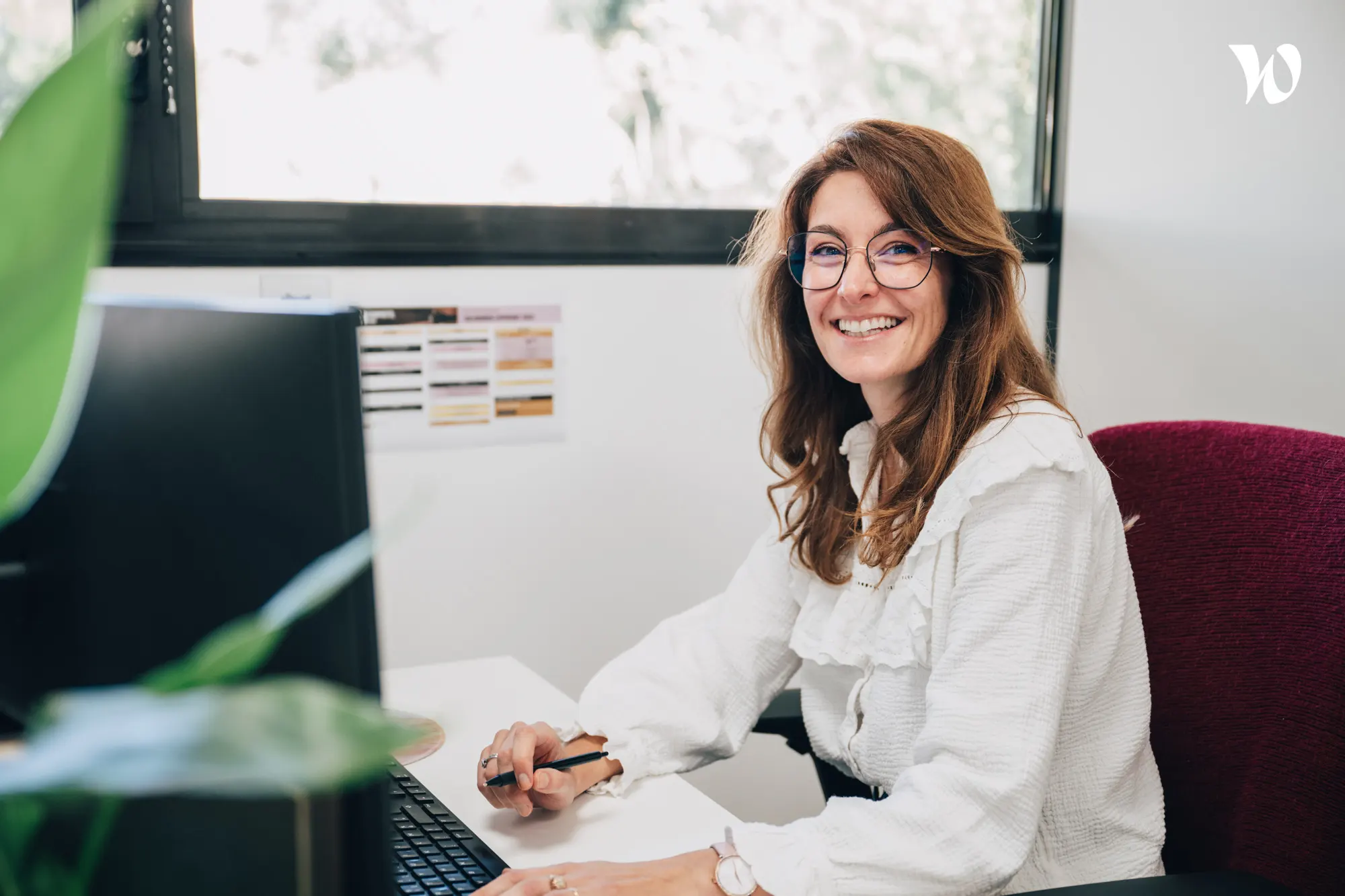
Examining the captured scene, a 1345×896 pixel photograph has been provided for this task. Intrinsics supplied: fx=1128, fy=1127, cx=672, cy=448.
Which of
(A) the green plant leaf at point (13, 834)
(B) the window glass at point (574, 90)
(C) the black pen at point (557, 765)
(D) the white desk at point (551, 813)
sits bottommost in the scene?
(D) the white desk at point (551, 813)

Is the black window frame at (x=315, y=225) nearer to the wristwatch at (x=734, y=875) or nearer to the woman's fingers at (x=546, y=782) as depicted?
the woman's fingers at (x=546, y=782)

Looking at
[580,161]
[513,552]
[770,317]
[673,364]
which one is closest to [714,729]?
[770,317]

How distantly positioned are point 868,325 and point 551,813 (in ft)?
2.05

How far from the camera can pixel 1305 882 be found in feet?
3.28

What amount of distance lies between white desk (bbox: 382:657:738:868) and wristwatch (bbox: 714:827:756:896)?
7 centimetres

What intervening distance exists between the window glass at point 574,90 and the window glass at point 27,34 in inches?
7.0

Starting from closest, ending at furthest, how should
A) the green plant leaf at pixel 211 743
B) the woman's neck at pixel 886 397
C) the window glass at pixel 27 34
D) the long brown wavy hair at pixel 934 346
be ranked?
the green plant leaf at pixel 211 743
the long brown wavy hair at pixel 934 346
the woman's neck at pixel 886 397
the window glass at pixel 27 34

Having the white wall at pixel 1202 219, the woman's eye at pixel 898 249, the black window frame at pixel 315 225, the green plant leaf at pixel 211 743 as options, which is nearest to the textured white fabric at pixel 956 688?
the woman's eye at pixel 898 249

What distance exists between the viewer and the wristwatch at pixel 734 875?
3.00 ft

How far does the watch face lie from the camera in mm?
914

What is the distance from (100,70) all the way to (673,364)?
1.74 meters

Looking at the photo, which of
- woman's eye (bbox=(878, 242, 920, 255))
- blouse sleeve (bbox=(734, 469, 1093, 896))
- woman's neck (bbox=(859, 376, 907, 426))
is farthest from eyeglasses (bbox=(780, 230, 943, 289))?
blouse sleeve (bbox=(734, 469, 1093, 896))

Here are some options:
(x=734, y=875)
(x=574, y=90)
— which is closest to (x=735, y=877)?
(x=734, y=875)

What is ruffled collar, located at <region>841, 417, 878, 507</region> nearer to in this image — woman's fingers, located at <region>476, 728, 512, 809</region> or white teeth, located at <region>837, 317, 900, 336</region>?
white teeth, located at <region>837, 317, 900, 336</region>
